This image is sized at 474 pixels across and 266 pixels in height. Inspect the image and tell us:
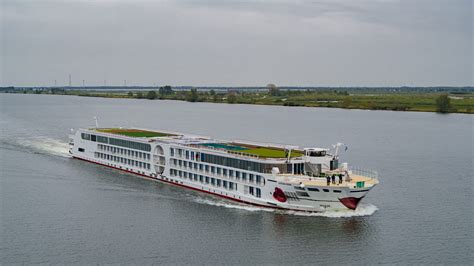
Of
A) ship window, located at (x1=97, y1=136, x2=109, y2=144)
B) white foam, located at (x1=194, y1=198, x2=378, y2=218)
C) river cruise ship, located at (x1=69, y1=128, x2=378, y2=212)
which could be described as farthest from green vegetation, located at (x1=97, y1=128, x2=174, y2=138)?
white foam, located at (x1=194, y1=198, x2=378, y2=218)

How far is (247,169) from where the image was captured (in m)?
47.4

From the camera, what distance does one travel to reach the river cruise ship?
141 ft

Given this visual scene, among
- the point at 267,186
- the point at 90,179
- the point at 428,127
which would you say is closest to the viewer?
the point at 267,186

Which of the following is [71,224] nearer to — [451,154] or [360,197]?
[360,197]

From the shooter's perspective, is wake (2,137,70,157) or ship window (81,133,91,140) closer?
ship window (81,133,91,140)

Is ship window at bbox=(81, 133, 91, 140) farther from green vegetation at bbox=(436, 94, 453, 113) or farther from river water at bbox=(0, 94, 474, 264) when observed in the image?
green vegetation at bbox=(436, 94, 453, 113)

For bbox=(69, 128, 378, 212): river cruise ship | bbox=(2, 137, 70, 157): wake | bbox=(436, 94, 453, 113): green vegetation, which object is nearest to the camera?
bbox=(69, 128, 378, 212): river cruise ship

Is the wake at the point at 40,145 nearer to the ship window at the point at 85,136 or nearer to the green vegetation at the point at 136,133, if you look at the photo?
the ship window at the point at 85,136

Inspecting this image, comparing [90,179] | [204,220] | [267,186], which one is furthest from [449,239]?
[90,179]

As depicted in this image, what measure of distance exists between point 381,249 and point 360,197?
6.78m

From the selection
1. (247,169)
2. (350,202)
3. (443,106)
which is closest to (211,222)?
(247,169)

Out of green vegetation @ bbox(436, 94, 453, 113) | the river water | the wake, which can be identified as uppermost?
green vegetation @ bbox(436, 94, 453, 113)

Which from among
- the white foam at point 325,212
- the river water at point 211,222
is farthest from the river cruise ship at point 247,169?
the river water at point 211,222

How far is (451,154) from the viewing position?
72688 mm
